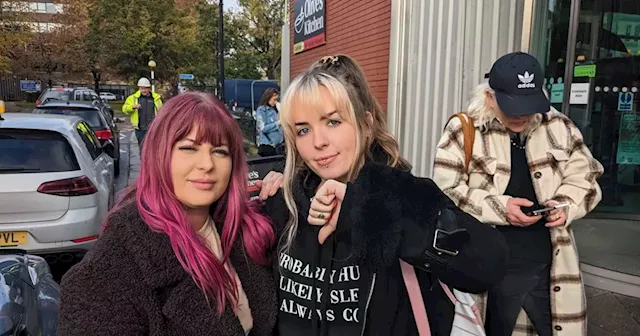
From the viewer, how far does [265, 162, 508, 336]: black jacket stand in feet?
4.15

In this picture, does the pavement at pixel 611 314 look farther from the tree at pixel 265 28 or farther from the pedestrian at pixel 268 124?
the tree at pixel 265 28

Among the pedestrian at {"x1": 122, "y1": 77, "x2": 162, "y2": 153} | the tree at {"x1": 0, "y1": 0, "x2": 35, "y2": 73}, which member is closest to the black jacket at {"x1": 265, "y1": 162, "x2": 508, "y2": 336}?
the pedestrian at {"x1": 122, "y1": 77, "x2": 162, "y2": 153}

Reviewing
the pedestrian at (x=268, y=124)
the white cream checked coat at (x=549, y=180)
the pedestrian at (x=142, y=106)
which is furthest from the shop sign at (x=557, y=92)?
the pedestrian at (x=142, y=106)

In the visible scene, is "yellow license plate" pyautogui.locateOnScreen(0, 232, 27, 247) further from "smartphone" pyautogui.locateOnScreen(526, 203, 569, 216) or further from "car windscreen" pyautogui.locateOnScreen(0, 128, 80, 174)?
"smartphone" pyautogui.locateOnScreen(526, 203, 569, 216)

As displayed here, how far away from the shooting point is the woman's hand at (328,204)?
1.35 meters

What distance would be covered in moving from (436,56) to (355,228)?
187 inches

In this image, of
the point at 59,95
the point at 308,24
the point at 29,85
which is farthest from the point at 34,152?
the point at 29,85

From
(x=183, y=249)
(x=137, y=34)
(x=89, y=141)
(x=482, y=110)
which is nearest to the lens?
(x=183, y=249)

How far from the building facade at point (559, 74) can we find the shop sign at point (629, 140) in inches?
0.4

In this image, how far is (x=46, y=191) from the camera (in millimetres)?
4609

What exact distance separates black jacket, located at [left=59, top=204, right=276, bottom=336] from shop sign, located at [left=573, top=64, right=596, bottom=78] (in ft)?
16.1

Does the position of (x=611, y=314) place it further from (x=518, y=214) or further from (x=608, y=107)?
(x=608, y=107)

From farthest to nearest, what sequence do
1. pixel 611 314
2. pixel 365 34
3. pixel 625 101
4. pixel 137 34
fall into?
pixel 137 34 → pixel 365 34 → pixel 625 101 → pixel 611 314

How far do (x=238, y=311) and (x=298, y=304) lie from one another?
185 mm
